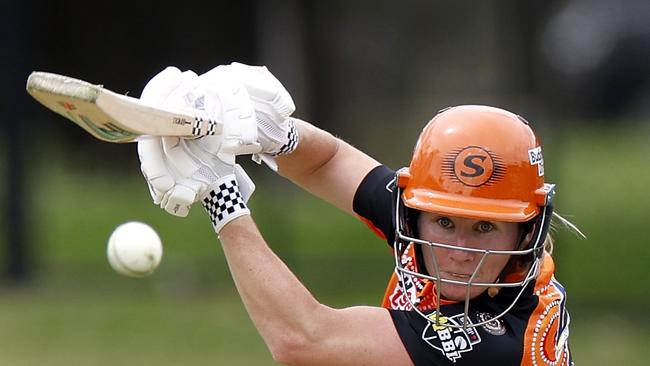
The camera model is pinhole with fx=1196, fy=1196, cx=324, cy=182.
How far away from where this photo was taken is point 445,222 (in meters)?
3.56

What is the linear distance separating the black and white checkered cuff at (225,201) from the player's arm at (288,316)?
2 cm

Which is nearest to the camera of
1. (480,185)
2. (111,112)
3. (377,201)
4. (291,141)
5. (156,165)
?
(111,112)

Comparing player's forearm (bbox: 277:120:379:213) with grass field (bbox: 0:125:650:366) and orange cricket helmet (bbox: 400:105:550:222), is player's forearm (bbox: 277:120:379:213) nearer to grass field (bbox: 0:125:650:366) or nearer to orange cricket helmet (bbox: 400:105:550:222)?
orange cricket helmet (bbox: 400:105:550:222)

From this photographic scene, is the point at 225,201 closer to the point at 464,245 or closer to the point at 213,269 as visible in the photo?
the point at 464,245

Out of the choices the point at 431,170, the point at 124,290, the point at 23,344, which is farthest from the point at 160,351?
the point at 431,170

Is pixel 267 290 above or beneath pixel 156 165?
beneath

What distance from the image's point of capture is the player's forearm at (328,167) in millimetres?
4230

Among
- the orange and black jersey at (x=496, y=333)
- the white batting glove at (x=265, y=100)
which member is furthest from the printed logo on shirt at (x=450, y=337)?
the white batting glove at (x=265, y=100)

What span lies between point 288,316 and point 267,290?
10 cm

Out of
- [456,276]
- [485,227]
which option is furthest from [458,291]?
[485,227]

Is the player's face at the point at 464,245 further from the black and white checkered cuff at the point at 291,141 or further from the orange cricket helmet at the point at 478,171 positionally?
the black and white checkered cuff at the point at 291,141

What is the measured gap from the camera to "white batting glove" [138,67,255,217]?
10.8 ft

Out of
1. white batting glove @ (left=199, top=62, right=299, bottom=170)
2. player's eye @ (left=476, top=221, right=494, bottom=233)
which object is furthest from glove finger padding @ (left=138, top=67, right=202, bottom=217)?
player's eye @ (left=476, top=221, right=494, bottom=233)

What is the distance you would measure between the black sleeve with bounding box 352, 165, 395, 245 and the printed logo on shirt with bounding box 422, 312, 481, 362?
62cm
